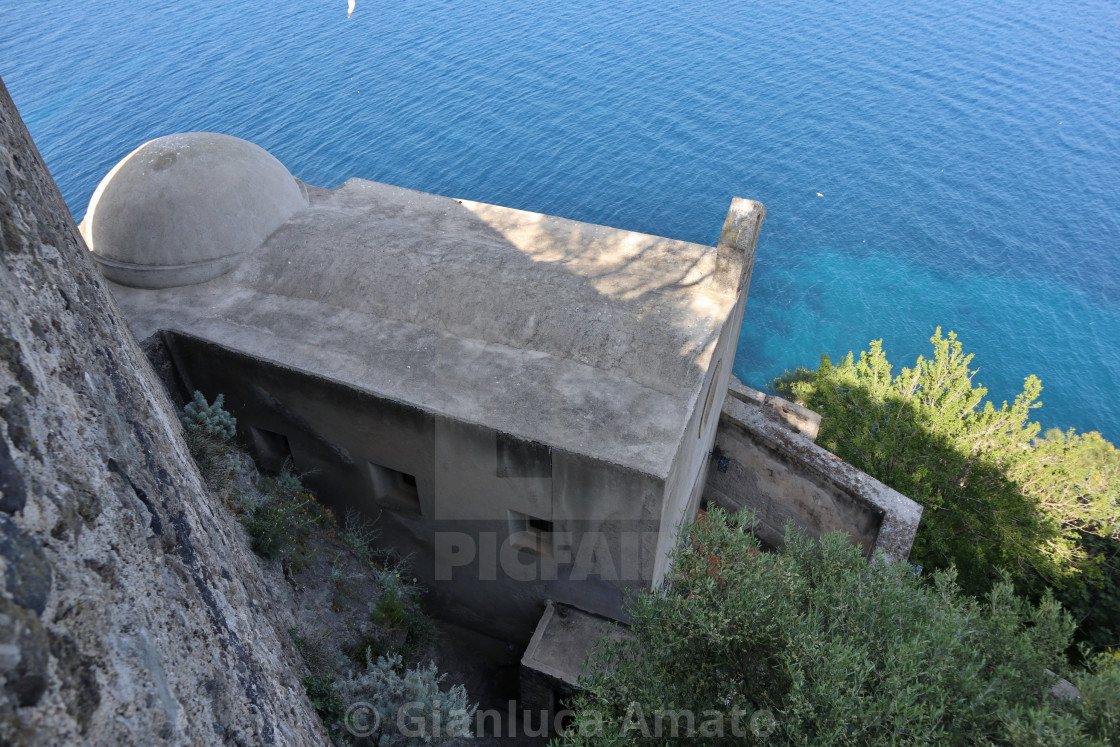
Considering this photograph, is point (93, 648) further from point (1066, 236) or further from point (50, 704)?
point (1066, 236)

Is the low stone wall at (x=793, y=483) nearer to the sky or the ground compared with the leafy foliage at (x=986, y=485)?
nearer to the sky

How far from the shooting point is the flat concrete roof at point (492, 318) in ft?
28.0

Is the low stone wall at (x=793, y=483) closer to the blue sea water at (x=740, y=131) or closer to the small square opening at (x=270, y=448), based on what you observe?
the small square opening at (x=270, y=448)

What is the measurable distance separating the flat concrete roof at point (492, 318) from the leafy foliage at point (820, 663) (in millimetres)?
1798

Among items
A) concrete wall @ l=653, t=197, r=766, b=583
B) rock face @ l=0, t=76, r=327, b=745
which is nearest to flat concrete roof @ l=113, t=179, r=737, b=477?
concrete wall @ l=653, t=197, r=766, b=583

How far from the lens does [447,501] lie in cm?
967

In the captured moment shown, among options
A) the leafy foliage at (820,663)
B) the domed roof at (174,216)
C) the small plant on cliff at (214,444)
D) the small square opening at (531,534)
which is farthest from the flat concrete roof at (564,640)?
the domed roof at (174,216)

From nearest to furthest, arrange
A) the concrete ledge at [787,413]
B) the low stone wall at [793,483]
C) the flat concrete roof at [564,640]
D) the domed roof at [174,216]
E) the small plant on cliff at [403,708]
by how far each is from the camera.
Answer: the small plant on cliff at [403,708], the flat concrete roof at [564,640], the domed roof at [174,216], the low stone wall at [793,483], the concrete ledge at [787,413]

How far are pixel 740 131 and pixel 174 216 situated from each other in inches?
1182

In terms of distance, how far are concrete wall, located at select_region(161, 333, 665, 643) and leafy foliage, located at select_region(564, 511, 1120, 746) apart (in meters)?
1.60

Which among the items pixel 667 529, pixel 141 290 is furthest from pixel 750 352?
pixel 141 290

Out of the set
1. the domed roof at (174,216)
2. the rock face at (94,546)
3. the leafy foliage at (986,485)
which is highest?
the rock face at (94,546)

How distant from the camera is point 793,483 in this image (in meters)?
12.4

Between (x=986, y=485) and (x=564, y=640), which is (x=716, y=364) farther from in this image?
(x=986, y=485)
